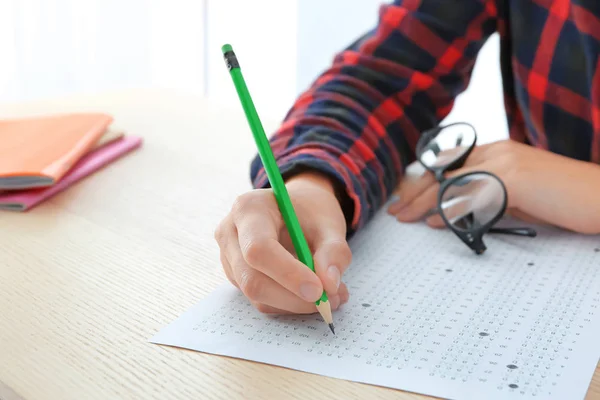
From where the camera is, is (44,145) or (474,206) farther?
(44,145)

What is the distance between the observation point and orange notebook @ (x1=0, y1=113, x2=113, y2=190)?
82cm

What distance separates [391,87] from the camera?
908mm

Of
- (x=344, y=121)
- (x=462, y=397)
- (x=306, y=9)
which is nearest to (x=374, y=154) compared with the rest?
(x=344, y=121)

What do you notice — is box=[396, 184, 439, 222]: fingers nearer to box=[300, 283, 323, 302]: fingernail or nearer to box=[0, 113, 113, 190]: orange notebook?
box=[300, 283, 323, 302]: fingernail

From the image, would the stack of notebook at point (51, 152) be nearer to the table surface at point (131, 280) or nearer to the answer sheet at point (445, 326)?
the table surface at point (131, 280)

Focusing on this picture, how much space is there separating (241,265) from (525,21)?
0.53m

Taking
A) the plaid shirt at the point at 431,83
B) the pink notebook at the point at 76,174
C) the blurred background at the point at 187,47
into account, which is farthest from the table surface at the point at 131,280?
the blurred background at the point at 187,47

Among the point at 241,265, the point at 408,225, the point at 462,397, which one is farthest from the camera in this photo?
the point at 408,225

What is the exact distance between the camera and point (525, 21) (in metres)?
0.89

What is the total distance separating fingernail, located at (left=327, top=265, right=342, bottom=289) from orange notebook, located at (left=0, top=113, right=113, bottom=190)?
1.34 feet

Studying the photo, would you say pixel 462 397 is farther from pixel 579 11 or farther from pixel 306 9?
pixel 306 9

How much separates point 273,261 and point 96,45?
2.17 meters

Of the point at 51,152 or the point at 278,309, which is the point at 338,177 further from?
the point at 51,152

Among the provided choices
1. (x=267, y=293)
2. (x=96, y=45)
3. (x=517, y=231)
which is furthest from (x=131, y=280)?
(x=96, y=45)
